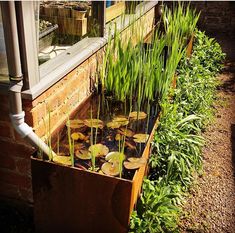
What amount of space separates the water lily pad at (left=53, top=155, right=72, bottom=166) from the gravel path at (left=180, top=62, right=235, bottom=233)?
103 cm

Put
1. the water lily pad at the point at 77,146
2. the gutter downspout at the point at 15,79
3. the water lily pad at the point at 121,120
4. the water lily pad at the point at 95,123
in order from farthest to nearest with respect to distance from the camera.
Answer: the water lily pad at the point at 121,120
the water lily pad at the point at 95,123
the water lily pad at the point at 77,146
the gutter downspout at the point at 15,79

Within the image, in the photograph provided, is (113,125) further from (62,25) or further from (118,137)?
(62,25)

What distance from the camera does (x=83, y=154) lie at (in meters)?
2.25

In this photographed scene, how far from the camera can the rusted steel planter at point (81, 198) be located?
198cm

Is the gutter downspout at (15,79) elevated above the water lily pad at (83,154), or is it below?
above

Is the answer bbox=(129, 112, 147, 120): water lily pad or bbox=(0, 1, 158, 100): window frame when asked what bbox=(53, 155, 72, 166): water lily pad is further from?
bbox=(129, 112, 147, 120): water lily pad

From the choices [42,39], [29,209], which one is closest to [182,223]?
[29,209]

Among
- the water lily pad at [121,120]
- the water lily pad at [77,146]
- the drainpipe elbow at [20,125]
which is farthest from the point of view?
the water lily pad at [121,120]

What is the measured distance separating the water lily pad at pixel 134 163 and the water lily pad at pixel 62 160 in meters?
0.35

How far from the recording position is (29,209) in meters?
2.51

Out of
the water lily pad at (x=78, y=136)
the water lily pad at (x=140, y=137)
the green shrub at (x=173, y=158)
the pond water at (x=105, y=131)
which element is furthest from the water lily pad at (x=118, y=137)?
the green shrub at (x=173, y=158)

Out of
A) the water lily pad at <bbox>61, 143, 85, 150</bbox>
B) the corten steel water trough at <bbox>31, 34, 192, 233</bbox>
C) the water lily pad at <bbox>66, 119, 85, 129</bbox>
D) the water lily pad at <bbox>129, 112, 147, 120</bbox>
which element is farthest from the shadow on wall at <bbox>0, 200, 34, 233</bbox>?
the water lily pad at <bbox>129, 112, 147, 120</bbox>

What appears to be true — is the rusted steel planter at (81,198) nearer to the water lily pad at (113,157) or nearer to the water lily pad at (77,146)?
the water lily pad at (113,157)

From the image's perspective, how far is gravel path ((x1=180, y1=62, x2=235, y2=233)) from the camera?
2.59m
